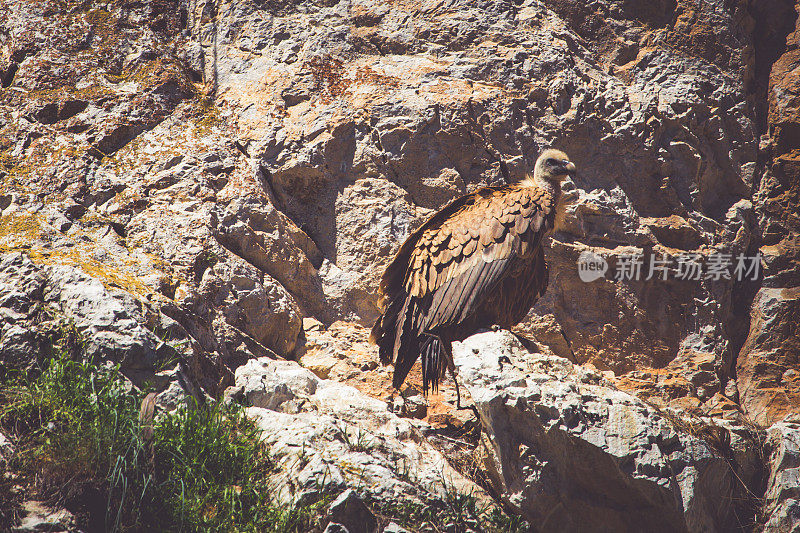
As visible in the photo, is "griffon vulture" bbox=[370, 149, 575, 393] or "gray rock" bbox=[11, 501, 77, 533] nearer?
"gray rock" bbox=[11, 501, 77, 533]

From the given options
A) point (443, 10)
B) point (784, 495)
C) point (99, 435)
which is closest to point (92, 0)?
point (443, 10)

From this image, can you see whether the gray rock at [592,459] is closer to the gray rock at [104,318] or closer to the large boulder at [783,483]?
the large boulder at [783,483]

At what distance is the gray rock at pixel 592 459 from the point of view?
10.1ft

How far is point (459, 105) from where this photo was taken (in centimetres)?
541

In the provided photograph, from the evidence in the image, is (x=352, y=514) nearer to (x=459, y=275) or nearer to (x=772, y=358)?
(x=459, y=275)

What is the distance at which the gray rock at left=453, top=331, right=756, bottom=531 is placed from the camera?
3.07 metres

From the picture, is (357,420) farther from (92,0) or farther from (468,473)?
(92,0)

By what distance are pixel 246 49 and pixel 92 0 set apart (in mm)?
1607

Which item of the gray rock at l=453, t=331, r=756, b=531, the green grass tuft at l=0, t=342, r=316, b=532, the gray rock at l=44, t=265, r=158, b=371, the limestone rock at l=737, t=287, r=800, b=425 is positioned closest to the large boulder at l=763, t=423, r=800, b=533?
the gray rock at l=453, t=331, r=756, b=531

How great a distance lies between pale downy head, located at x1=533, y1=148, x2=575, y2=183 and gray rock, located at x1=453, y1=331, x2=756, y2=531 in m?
1.91

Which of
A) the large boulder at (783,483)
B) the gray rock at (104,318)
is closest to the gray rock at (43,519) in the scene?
the gray rock at (104,318)

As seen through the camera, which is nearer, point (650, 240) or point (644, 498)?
point (644, 498)

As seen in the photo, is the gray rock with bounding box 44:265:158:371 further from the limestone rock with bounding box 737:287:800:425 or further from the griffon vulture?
the limestone rock with bounding box 737:287:800:425

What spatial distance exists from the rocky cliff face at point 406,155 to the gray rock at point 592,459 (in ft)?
3.29
